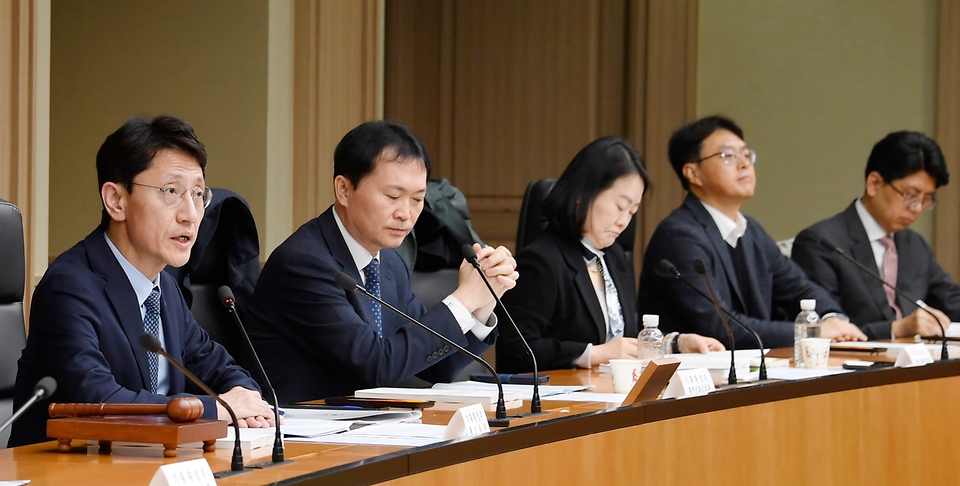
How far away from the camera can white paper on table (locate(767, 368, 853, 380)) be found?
8.34 ft

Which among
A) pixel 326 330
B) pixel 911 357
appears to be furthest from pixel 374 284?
pixel 911 357

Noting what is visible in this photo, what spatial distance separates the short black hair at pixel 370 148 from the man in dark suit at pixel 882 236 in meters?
2.06

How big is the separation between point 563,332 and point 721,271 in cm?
66

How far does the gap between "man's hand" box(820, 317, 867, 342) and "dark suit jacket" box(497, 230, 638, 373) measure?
31.5 inches

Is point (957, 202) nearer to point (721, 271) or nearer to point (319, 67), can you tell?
point (721, 271)

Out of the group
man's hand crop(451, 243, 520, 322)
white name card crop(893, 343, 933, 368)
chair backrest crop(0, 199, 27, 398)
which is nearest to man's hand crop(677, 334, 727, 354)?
white name card crop(893, 343, 933, 368)

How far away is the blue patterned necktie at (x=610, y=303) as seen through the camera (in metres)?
3.23

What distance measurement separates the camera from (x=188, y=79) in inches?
154

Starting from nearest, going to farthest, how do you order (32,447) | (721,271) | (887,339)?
(32,447) < (721,271) < (887,339)

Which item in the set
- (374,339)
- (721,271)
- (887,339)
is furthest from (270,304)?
(887,339)

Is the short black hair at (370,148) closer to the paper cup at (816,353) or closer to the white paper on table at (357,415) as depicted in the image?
the white paper on table at (357,415)

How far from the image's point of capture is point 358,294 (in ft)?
8.20

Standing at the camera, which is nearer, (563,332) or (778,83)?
(563,332)

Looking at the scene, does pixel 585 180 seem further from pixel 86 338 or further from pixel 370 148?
pixel 86 338
